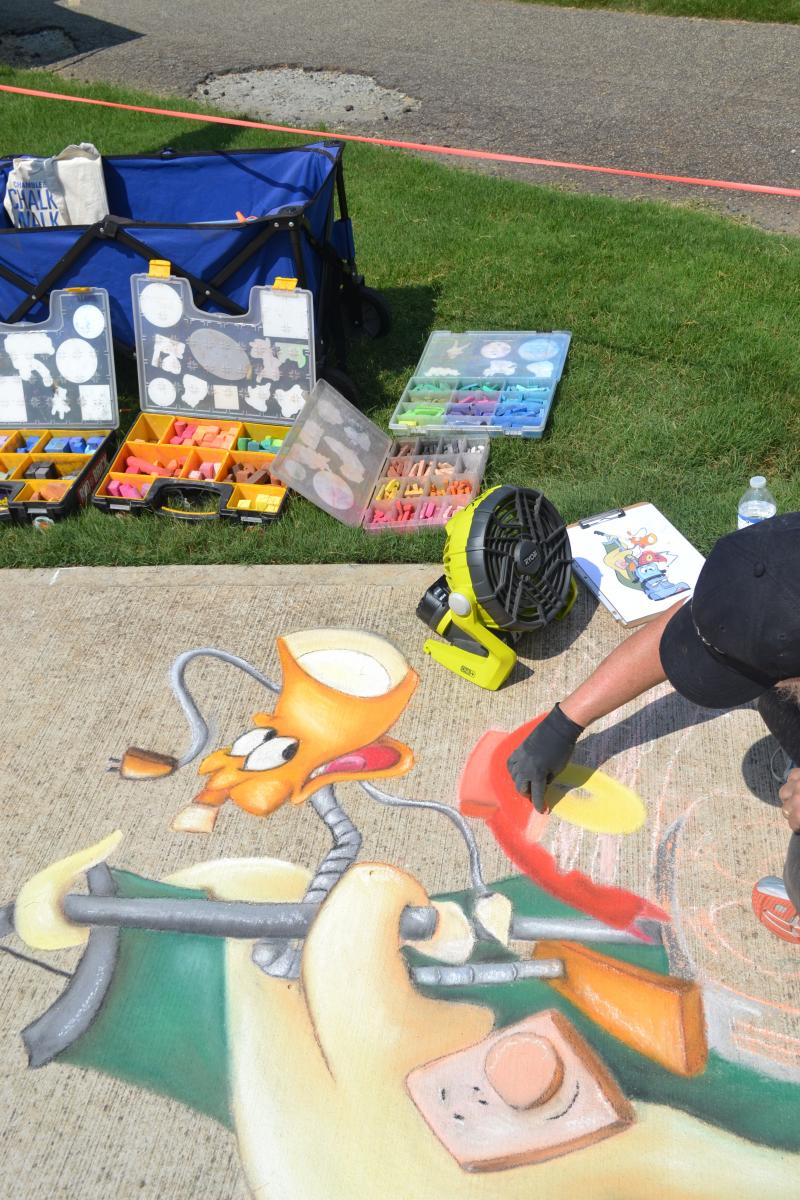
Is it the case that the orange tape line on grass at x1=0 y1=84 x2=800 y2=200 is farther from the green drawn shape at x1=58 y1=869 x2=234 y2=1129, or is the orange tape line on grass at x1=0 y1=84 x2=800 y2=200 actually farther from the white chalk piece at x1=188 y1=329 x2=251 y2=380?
the green drawn shape at x1=58 y1=869 x2=234 y2=1129

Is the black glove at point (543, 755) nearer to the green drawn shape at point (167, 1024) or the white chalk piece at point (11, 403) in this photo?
the green drawn shape at point (167, 1024)

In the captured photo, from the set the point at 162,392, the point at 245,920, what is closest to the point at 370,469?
the point at 162,392

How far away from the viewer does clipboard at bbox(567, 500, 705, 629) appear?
3.34 metres

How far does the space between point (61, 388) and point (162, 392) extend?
0.44 metres

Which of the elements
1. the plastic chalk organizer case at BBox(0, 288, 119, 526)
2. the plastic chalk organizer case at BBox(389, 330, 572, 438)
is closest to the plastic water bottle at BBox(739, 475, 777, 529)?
the plastic chalk organizer case at BBox(389, 330, 572, 438)

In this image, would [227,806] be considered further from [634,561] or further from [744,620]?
→ [634,561]

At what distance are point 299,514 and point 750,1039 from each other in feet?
7.93

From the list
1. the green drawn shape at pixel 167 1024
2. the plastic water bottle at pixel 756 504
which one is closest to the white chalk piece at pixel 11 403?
the green drawn shape at pixel 167 1024

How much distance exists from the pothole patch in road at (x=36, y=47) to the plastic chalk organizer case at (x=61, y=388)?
6677 mm

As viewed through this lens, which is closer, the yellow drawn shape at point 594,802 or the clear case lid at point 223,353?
the yellow drawn shape at point 594,802

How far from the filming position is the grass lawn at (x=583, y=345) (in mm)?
3852

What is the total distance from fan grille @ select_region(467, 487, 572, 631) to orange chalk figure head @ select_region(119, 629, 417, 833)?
395mm

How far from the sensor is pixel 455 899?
2.51 m

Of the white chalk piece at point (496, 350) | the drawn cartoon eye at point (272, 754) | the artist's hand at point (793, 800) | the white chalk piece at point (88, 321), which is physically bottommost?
the drawn cartoon eye at point (272, 754)
